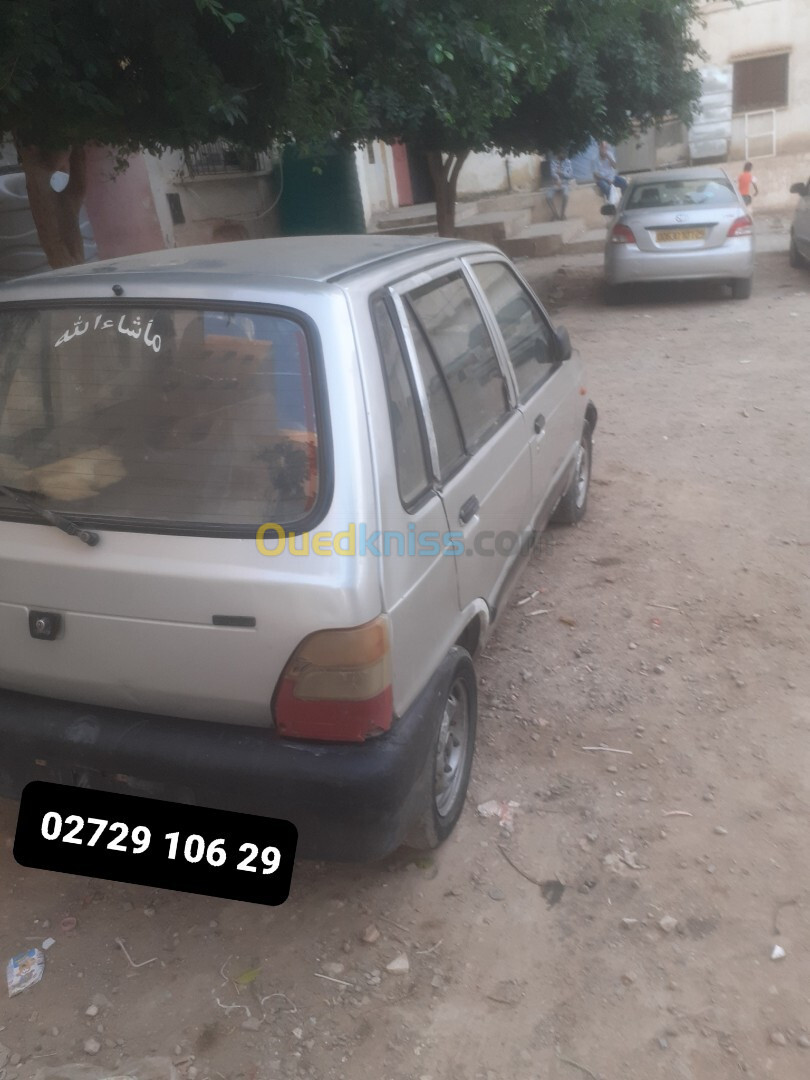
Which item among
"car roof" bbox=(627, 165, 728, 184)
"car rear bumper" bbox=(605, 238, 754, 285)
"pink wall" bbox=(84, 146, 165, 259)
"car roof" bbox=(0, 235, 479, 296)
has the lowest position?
"car rear bumper" bbox=(605, 238, 754, 285)

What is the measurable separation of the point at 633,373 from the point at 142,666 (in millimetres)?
6973

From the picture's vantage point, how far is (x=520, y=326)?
3.90 metres

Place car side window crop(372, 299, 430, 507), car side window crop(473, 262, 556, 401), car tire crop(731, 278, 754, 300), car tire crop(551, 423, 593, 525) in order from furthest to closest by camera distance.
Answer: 1. car tire crop(731, 278, 754, 300)
2. car tire crop(551, 423, 593, 525)
3. car side window crop(473, 262, 556, 401)
4. car side window crop(372, 299, 430, 507)

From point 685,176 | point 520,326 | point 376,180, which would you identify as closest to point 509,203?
point 376,180

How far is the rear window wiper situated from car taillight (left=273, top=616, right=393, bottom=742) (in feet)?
1.97

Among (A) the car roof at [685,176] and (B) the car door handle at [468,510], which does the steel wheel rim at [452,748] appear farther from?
(A) the car roof at [685,176]

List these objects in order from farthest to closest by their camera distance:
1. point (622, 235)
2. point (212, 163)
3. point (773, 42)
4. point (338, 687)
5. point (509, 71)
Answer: point (773, 42) < point (212, 163) < point (622, 235) < point (509, 71) < point (338, 687)

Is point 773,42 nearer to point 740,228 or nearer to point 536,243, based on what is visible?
point 536,243

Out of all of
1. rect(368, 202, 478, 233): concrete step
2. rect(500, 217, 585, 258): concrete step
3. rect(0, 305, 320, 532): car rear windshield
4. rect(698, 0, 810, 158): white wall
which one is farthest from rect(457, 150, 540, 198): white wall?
rect(0, 305, 320, 532): car rear windshield

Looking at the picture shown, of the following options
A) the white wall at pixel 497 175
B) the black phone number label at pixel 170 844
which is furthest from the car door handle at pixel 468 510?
the white wall at pixel 497 175

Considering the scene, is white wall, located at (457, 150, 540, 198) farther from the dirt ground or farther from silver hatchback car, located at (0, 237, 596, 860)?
silver hatchback car, located at (0, 237, 596, 860)

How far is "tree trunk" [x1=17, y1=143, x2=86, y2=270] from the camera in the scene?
540 cm

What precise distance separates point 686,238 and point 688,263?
0.29 meters

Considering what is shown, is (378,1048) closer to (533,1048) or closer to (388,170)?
(533,1048)
